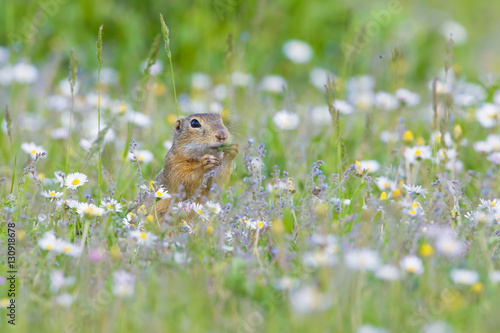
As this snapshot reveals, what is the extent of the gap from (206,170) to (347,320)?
6.69ft

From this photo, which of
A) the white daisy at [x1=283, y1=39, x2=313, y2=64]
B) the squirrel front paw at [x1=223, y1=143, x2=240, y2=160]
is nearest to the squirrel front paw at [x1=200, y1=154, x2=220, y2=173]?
the squirrel front paw at [x1=223, y1=143, x2=240, y2=160]

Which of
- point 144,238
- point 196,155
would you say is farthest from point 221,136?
point 144,238

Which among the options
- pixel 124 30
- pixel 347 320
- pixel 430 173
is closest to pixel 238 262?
pixel 347 320

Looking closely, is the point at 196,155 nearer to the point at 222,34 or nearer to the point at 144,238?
the point at 144,238

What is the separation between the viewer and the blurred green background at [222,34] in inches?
315

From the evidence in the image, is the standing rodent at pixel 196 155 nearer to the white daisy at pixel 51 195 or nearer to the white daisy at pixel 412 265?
the white daisy at pixel 51 195

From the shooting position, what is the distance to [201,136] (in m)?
4.73

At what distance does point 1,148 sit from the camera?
5719 mm

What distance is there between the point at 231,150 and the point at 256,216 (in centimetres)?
87

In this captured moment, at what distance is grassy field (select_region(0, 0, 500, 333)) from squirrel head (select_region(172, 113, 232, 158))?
0.72 ft

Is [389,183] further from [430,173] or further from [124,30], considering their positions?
[124,30]

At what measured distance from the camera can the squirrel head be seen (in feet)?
15.2

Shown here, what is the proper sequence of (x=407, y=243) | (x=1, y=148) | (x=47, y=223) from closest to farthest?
(x=407, y=243), (x=47, y=223), (x=1, y=148)

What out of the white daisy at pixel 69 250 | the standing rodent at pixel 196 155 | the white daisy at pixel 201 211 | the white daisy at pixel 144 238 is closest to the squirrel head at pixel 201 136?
the standing rodent at pixel 196 155
